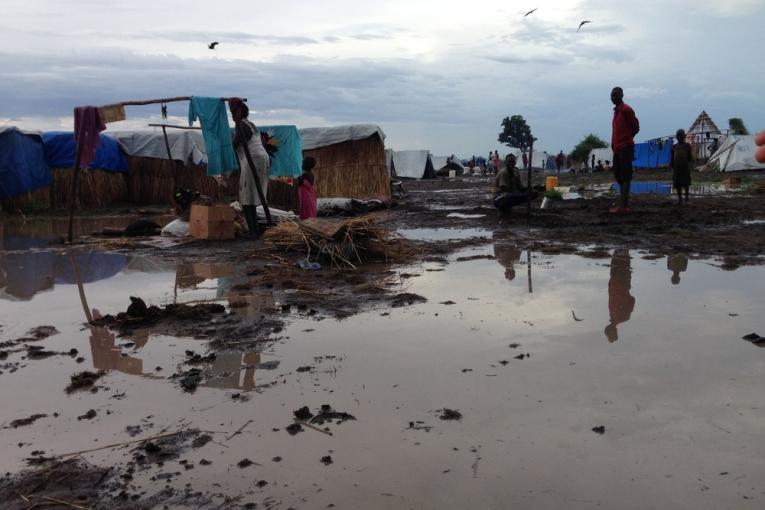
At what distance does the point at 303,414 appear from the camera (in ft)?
9.25

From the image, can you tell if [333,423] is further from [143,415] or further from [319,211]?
[319,211]

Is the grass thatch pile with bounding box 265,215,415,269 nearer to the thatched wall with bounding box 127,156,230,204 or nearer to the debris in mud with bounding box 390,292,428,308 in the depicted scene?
the debris in mud with bounding box 390,292,428,308

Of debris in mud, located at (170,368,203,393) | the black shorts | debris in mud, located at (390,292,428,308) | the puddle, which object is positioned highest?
the black shorts

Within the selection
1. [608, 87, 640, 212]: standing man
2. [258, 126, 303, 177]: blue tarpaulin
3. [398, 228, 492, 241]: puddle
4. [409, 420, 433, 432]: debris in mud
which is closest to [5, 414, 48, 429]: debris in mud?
[409, 420, 433, 432]: debris in mud

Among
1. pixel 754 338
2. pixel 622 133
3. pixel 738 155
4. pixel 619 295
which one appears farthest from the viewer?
pixel 738 155

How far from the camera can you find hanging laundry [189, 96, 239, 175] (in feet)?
32.4

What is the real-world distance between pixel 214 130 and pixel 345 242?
13.6 ft

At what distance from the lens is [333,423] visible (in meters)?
2.75

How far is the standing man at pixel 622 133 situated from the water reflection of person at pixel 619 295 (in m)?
4.32

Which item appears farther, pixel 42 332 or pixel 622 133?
pixel 622 133

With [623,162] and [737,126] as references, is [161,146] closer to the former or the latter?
[623,162]

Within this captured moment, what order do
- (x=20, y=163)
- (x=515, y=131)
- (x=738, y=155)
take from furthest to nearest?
(x=515, y=131) < (x=738, y=155) < (x=20, y=163)

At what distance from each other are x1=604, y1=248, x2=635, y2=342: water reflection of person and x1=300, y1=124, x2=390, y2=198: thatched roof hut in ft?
36.1

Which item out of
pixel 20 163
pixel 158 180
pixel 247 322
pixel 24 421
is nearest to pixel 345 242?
pixel 247 322
